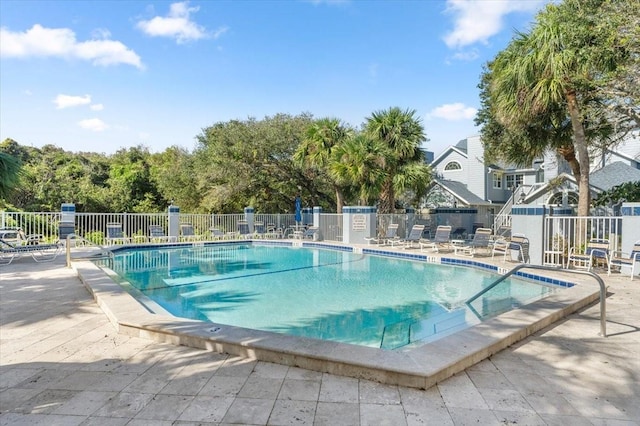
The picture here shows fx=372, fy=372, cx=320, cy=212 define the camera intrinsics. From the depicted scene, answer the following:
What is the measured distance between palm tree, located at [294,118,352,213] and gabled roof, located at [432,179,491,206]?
1149cm

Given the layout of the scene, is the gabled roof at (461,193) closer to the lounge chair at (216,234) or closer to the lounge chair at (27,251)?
the lounge chair at (216,234)

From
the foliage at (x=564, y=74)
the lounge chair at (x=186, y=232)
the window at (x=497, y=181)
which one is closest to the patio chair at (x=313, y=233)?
the lounge chair at (x=186, y=232)

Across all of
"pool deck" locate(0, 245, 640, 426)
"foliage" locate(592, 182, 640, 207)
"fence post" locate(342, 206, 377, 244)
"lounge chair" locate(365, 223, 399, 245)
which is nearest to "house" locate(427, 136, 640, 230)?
"foliage" locate(592, 182, 640, 207)

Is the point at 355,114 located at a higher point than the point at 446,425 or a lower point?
higher

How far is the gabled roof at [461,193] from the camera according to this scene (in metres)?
26.5

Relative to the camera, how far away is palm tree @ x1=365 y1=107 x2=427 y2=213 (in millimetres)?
16562

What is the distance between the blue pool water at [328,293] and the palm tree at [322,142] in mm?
5809

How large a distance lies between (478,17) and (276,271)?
10.7 metres

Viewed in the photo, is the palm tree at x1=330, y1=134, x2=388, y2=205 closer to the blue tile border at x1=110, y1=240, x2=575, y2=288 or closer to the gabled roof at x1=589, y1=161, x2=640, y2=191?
the blue tile border at x1=110, y1=240, x2=575, y2=288

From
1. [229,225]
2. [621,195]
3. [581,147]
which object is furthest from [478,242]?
[229,225]

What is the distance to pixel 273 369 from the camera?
3.42 m

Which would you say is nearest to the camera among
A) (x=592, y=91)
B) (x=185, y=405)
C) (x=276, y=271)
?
(x=185, y=405)

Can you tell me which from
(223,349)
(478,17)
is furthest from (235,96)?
(223,349)

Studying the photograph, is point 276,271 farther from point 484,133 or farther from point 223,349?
point 484,133
